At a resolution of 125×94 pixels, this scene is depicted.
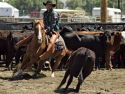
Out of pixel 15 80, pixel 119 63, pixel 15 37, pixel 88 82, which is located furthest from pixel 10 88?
pixel 119 63

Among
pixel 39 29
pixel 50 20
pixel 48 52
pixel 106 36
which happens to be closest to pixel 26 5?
pixel 106 36

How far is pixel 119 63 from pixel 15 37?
420 centimetres

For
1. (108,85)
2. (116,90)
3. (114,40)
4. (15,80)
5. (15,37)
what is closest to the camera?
(116,90)

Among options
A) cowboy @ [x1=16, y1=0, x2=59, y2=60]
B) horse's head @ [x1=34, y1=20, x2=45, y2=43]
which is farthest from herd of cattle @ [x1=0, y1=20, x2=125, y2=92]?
horse's head @ [x1=34, y1=20, x2=45, y2=43]

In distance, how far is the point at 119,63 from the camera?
16.1 m

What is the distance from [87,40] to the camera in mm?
15039

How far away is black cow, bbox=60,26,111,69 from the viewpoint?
14828 millimetres

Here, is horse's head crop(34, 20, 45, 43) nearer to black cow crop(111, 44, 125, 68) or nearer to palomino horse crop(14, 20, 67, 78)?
palomino horse crop(14, 20, 67, 78)

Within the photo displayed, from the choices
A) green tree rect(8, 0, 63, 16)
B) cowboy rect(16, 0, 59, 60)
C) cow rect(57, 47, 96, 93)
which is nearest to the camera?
cow rect(57, 47, 96, 93)

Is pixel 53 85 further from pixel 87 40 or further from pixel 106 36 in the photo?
pixel 106 36

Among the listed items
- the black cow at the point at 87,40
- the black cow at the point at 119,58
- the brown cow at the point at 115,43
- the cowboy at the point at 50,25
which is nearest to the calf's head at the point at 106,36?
the black cow at the point at 87,40

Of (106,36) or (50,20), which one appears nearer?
(50,20)

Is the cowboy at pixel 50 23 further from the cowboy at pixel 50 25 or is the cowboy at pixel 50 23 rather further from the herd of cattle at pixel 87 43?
the herd of cattle at pixel 87 43

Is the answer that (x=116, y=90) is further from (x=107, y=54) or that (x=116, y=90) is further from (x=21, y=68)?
(x=107, y=54)
